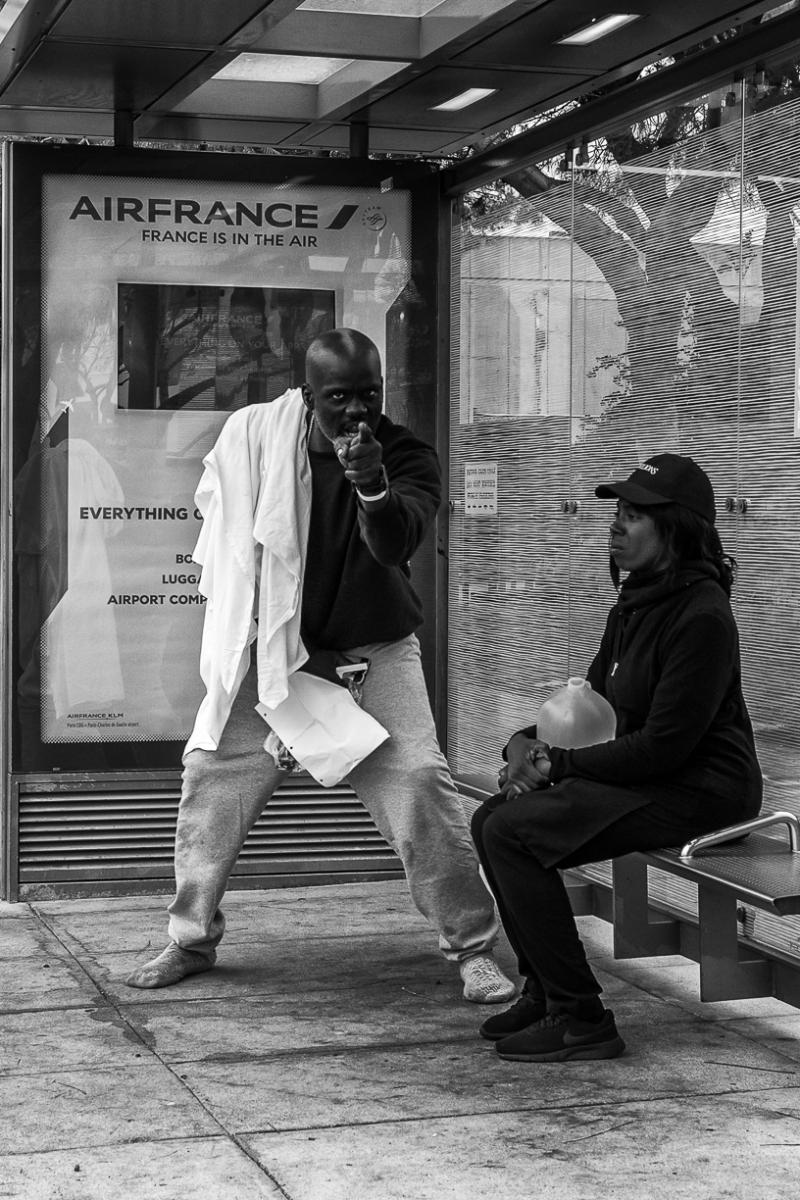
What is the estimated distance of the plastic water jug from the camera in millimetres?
4594

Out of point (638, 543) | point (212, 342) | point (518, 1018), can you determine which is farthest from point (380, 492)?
point (212, 342)

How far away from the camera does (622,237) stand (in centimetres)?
559

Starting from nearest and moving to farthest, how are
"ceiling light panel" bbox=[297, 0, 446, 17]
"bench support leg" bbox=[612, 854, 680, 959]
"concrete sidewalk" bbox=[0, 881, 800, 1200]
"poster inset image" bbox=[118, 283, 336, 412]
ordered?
"concrete sidewalk" bbox=[0, 881, 800, 1200] < "bench support leg" bbox=[612, 854, 680, 959] < "ceiling light panel" bbox=[297, 0, 446, 17] < "poster inset image" bbox=[118, 283, 336, 412]

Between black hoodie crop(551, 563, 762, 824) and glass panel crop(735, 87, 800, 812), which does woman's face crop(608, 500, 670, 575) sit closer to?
black hoodie crop(551, 563, 762, 824)

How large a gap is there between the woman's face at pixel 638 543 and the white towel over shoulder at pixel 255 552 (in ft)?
3.05

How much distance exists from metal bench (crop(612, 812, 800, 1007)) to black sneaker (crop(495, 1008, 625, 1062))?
305 millimetres

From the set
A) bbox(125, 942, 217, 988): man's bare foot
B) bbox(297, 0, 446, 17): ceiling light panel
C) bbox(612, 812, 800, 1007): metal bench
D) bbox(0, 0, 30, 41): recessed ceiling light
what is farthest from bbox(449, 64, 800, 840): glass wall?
bbox(0, 0, 30, 41): recessed ceiling light

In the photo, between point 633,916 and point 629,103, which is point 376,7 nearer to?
point 629,103

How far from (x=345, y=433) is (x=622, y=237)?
134 cm

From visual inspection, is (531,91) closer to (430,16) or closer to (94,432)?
(430,16)

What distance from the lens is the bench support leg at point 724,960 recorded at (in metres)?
4.44

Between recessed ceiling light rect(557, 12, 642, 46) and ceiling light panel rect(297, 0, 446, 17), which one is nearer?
recessed ceiling light rect(557, 12, 642, 46)

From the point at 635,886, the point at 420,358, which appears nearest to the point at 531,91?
the point at 420,358

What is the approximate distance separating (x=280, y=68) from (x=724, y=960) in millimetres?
3460
